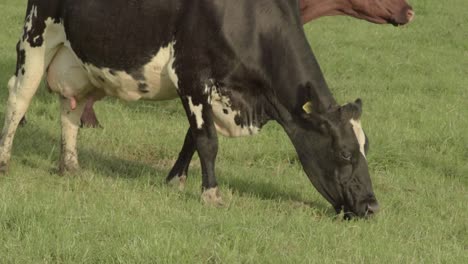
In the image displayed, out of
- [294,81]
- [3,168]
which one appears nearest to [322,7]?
[294,81]

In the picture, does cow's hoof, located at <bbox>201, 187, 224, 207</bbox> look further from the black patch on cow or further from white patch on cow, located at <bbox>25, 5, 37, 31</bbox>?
white patch on cow, located at <bbox>25, 5, 37, 31</bbox>

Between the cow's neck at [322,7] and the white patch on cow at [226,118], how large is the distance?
7.14 feet

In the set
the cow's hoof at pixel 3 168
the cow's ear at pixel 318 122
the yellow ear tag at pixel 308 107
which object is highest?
the yellow ear tag at pixel 308 107

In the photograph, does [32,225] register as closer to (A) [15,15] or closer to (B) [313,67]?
(B) [313,67]

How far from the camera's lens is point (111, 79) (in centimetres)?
692

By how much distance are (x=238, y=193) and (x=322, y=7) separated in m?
2.41

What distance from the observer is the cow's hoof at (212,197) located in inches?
251

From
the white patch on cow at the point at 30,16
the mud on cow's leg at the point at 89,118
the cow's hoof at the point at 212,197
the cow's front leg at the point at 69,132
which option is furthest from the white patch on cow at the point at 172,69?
the mud on cow's leg at the point at 89,118

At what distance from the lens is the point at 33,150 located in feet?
26.8

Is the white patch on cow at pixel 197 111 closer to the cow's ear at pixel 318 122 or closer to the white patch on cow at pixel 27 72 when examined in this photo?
the cow's ear at pixel 318 122

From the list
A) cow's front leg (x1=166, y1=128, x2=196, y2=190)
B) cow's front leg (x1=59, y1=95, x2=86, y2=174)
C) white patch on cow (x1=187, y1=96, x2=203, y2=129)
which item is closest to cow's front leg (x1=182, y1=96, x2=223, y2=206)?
white patch on cow (x1=187, y1=96, x2=203, y2=129)

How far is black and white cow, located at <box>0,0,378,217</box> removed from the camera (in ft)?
21.0

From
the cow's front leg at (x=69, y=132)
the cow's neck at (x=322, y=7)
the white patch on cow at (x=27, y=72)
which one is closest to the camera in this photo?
the white patch on cow at (x=27, y=72)

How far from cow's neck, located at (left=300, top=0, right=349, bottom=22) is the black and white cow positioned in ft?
5.43
